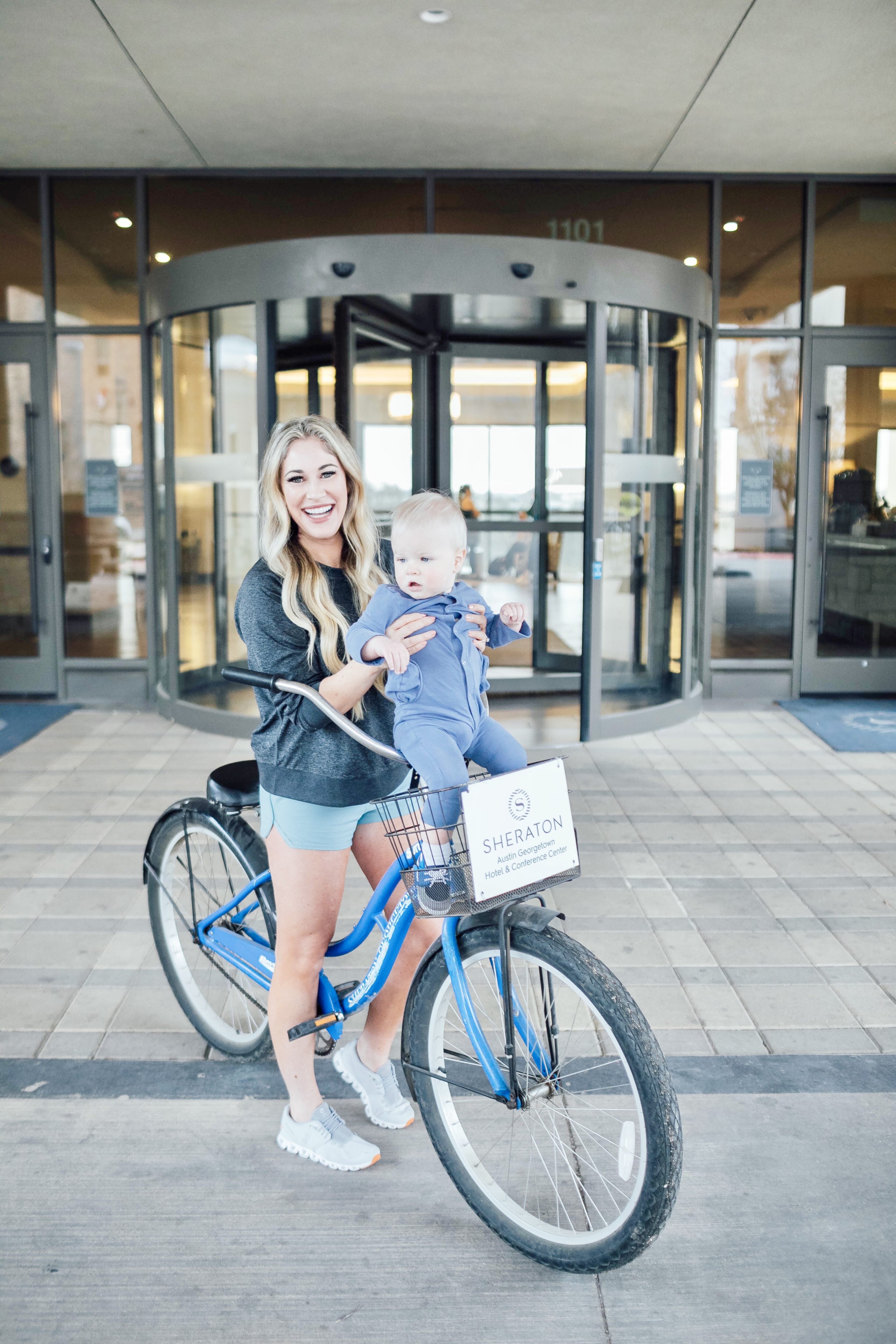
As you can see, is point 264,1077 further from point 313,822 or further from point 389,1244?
point 313,822

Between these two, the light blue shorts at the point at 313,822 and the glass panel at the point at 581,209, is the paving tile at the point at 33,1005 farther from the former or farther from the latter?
the glass panel at the point at 581,209

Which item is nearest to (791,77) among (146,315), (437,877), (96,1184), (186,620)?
(146,315)

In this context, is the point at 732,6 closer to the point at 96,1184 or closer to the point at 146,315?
the point at 146,315

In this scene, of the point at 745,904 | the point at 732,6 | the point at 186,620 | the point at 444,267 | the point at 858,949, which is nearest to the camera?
the point at 858,949

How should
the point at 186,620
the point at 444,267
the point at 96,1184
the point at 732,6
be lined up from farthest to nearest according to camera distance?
the point at 186,620 → the point at 444,267 → the point at 732,6 → the point at 96,1184

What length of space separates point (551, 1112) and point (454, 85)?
20.2 ft

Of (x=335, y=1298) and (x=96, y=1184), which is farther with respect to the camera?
(x=96, y=1184)

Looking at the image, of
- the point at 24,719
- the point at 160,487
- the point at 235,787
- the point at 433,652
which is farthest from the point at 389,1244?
the point at 24,719

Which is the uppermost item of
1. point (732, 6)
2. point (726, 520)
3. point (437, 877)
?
point (732, 6)

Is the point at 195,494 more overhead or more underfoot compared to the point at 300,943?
more overhead

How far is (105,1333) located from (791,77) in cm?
702

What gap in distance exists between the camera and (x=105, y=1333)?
2061 millimetres

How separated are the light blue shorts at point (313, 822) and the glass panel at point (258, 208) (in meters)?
6.73

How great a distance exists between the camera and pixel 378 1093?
2748mm
